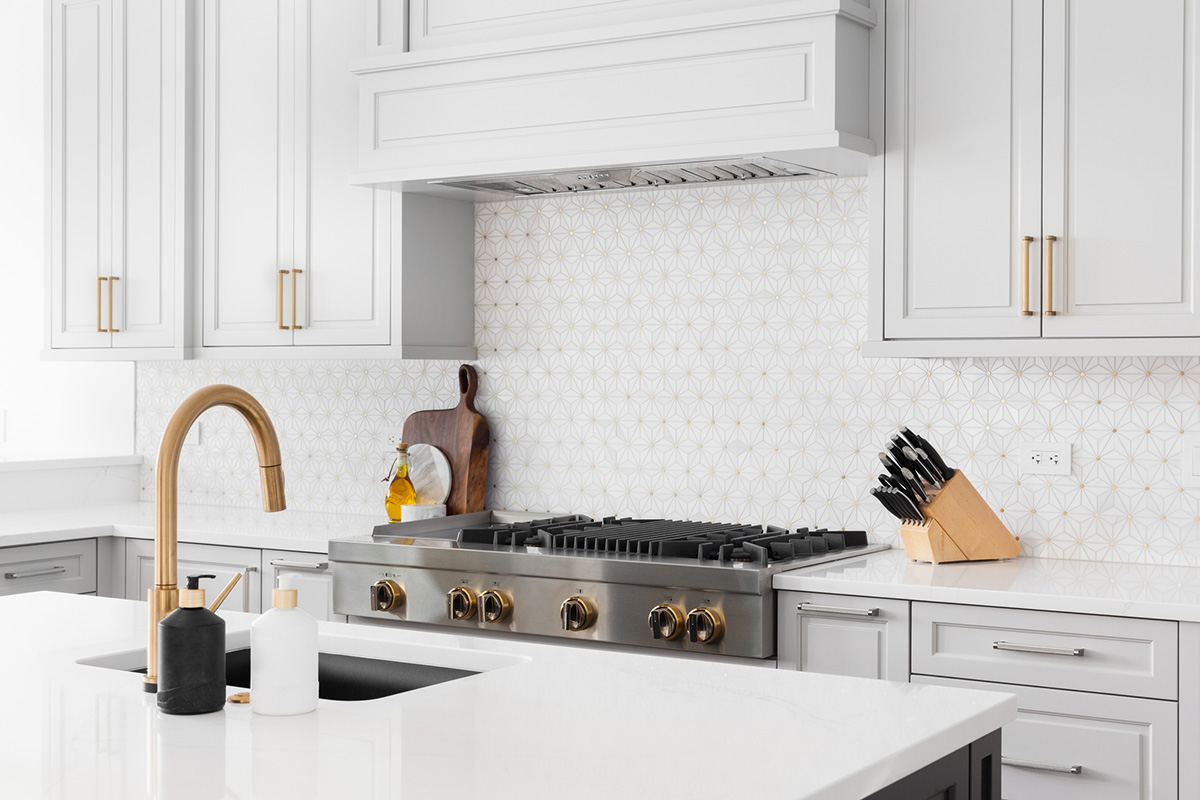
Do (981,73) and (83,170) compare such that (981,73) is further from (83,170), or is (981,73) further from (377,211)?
(83,170)

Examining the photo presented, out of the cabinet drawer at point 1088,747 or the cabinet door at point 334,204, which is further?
the cabinet door at point 334,204

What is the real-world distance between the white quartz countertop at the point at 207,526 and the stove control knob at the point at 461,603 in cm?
50

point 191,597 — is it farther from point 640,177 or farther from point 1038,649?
point 640,177

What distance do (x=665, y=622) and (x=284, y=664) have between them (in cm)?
150

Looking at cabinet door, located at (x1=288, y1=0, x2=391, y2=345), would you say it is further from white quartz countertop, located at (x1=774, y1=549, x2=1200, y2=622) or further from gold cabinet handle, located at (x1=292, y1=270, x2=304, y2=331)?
white quartz countertop, located at (x1=774, y1=549, x2=1200, y2=622)

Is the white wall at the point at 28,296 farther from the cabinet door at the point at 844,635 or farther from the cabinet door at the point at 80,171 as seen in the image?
the cabinet door at the point at 844,635

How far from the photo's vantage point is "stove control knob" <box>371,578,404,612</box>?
3232mm

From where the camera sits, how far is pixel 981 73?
2.89 meters

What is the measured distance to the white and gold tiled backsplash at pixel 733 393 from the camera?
10.2ft

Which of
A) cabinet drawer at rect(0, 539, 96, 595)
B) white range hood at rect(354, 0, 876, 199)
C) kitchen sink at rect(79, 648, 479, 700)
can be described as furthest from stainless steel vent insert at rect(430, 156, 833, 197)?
kitchen sink at rect(79, 648, 479, 700)

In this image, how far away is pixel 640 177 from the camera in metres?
3.42

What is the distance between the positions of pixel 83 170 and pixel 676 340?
2051 mm

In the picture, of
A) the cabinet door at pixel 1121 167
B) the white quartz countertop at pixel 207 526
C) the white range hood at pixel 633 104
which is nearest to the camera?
the cabinet door at pixel 1121 167

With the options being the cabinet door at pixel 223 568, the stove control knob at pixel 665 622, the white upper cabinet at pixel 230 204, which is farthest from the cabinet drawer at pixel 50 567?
the stove control knob at pixel 665 622
